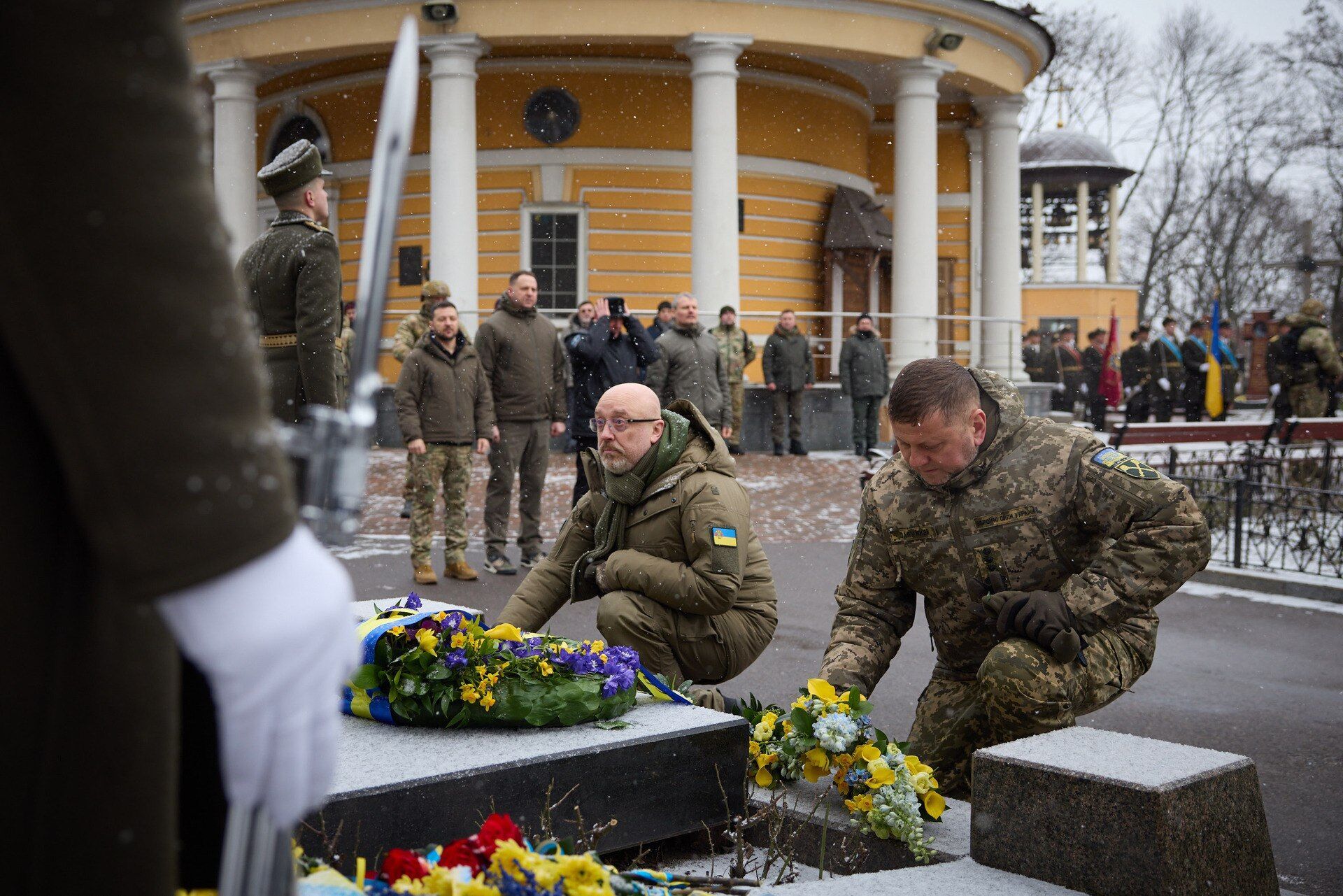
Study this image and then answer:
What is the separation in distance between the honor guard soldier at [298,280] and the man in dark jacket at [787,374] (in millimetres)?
13303

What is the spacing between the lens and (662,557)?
5.08m

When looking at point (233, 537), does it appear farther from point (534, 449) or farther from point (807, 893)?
point (534, 449)

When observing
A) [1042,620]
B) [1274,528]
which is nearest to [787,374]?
[1274,528]

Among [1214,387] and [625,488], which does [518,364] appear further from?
[1214,387]

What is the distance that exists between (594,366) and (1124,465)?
7.51 metres

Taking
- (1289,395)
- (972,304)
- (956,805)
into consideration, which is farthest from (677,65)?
(956,805)

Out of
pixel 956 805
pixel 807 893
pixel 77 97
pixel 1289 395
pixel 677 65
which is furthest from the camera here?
pixel 677 65

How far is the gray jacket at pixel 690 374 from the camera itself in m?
13.4

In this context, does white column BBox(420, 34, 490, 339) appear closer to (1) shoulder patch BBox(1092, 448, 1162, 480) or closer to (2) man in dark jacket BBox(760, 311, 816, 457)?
(2) man in dark jacket BBox(760, 311, 816, 457)

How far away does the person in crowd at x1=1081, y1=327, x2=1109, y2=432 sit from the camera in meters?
25.5

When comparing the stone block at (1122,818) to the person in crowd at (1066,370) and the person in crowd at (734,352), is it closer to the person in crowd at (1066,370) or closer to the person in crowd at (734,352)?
the person in crowd at (734,352)

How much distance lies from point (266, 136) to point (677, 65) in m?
7.65

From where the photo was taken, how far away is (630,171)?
22719 mm

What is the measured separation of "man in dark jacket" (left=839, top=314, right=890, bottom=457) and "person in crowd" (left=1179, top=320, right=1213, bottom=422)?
26.6 ft
